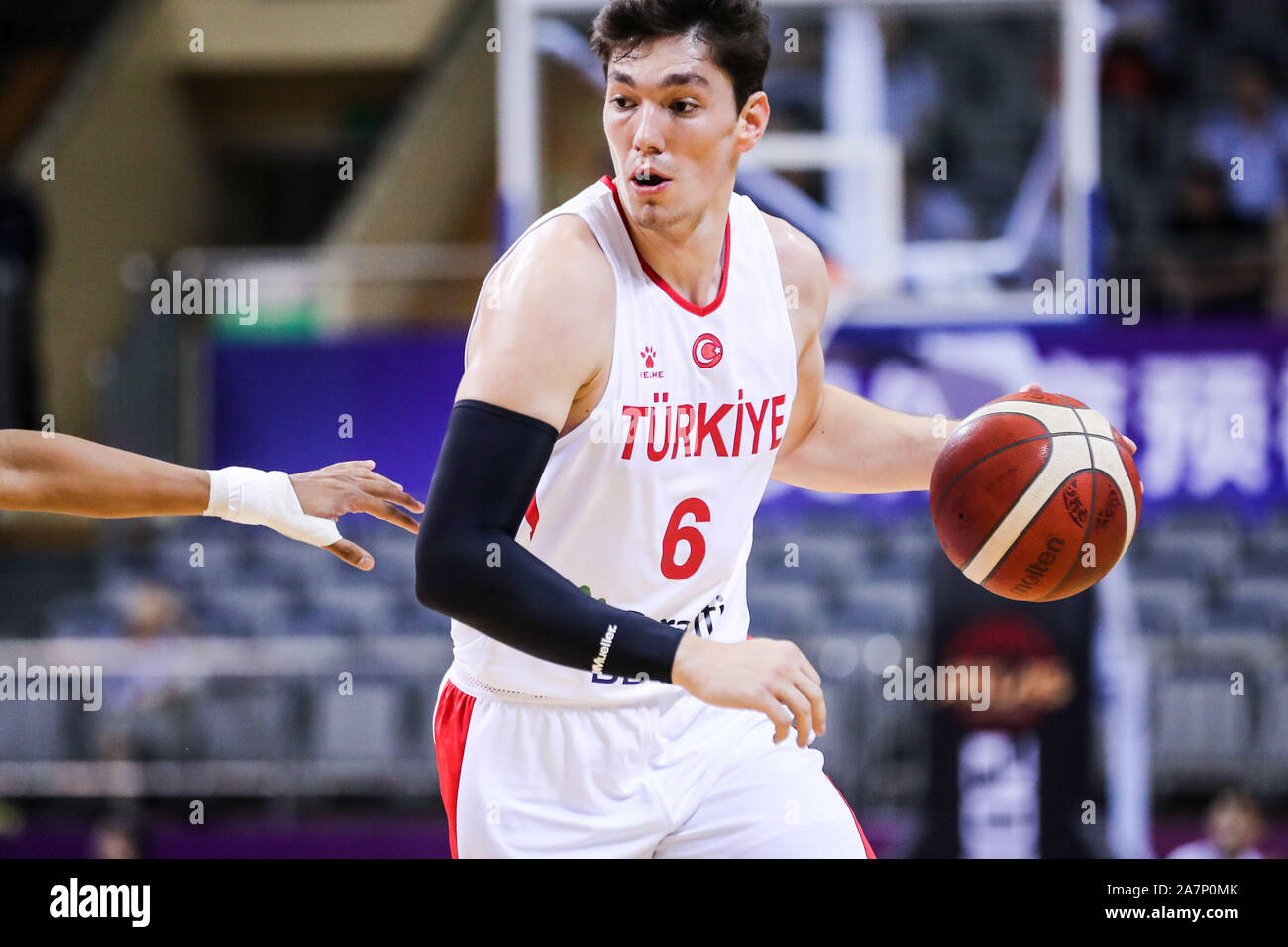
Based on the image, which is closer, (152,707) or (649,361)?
(649,361)

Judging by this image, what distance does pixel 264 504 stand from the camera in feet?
11.4

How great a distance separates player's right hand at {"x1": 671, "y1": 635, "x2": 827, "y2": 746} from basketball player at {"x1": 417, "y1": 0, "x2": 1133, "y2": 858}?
0.29 meters

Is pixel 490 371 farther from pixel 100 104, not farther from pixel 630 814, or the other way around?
pixel 100 104

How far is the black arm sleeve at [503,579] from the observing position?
111 inches

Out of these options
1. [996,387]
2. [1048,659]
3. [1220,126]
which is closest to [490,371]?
[1048,659]

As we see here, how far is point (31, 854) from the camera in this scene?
7.98 metres

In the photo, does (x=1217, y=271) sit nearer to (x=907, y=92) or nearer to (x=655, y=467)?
(x=907, y=92)

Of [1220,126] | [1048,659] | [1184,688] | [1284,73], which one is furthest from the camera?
[1284,73]

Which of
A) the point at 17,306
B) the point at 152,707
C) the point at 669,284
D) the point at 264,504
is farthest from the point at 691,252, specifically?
the point at 17,306

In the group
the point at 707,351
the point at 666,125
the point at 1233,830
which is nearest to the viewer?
the point at 666,125

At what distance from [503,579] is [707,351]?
72 cm

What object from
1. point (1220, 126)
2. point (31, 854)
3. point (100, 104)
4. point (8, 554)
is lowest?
point (31, 854)

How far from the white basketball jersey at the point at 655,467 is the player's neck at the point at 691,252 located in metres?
0.02
